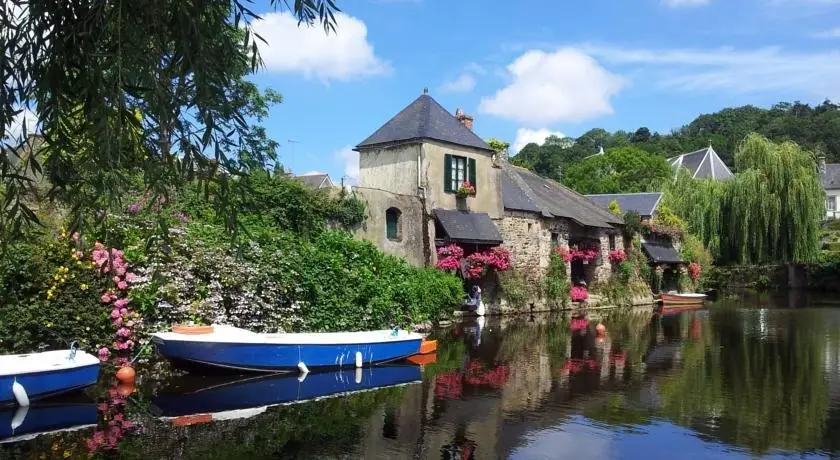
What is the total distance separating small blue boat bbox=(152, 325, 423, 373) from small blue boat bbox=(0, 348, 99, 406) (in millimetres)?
1555

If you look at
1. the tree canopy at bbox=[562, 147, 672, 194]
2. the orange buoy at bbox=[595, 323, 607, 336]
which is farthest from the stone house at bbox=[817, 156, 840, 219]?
the orange buoy at bbox=[595, 323, 607, 336]

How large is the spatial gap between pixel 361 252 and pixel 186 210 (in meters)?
4.23

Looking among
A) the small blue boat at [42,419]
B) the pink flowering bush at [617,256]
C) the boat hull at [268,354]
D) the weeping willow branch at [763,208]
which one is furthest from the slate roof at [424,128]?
the weeping willow branch at [763,208]

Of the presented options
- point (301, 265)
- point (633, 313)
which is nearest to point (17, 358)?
point (301, 265)

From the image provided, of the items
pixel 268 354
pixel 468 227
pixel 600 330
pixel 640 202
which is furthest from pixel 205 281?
pixel 640 202

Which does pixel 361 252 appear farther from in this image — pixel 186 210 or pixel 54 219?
pixel 54 219

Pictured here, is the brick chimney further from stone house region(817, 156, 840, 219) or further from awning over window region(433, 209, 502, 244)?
stone house region(817, 156, 840, 219)

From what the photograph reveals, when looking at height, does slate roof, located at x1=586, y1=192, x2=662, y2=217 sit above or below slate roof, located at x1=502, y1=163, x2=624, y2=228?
above

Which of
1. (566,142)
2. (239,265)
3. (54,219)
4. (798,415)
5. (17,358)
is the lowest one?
(798,415)

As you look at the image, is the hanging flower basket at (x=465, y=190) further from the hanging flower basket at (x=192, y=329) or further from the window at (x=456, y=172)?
the hanging flower basket at (x=192, y=329)

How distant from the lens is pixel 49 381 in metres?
9.23

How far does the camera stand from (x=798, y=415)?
9719 mm

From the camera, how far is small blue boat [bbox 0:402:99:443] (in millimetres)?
8023

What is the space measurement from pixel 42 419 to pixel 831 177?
7434 centimetres
